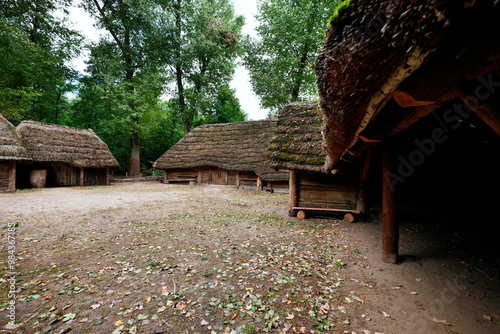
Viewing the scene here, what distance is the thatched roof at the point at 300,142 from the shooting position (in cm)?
619

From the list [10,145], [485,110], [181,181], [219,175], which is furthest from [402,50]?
[181,181]

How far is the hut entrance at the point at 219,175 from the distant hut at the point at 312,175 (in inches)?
339

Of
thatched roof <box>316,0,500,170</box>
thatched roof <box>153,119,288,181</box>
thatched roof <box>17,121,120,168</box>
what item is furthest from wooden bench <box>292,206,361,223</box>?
thatched roof <box>17,121,120,168</box>

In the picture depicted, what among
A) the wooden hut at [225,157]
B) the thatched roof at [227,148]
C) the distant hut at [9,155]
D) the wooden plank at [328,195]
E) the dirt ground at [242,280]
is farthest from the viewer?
the thatched roof at [227,148]

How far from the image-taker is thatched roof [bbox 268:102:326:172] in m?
6.19

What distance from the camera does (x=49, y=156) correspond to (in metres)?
11.9

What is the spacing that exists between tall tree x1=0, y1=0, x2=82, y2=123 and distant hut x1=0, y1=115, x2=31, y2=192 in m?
3.85

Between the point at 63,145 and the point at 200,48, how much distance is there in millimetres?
13009

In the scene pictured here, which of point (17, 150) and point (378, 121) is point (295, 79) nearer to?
point (378, 121)

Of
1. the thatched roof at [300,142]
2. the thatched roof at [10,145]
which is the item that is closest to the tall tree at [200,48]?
the thatched roof at [10,145]

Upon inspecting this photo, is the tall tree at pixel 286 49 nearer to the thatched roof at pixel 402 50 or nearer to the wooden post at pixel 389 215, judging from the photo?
the wooden post at pixel 389 215

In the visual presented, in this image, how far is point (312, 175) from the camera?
6727 mm

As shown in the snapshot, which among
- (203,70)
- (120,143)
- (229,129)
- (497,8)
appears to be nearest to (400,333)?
(497,8)

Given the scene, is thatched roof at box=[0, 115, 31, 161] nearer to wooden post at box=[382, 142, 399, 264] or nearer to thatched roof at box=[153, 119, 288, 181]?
thatched roof at box=[153, 119, 288, 181]
